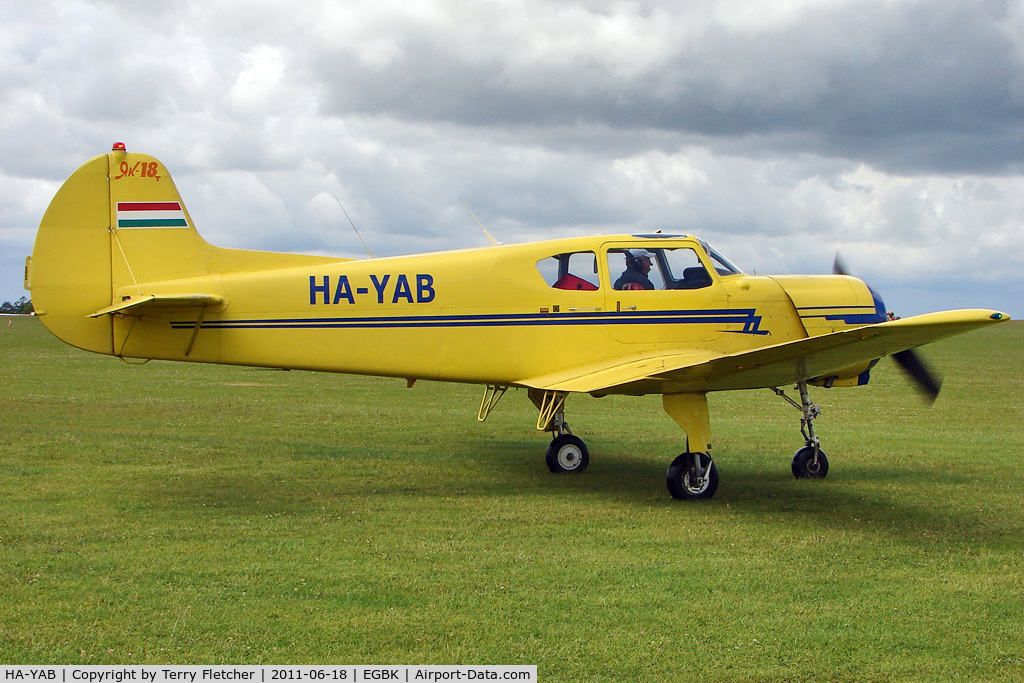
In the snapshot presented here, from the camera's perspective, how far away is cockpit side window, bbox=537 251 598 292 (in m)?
9.80

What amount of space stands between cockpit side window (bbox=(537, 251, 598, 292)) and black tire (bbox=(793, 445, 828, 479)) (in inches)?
128

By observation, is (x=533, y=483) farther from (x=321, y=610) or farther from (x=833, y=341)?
(x=321, y=610)

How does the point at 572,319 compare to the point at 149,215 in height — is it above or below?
below

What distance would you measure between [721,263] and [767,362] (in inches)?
85.1

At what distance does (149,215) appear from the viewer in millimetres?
9664

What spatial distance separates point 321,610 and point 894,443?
10.3 m

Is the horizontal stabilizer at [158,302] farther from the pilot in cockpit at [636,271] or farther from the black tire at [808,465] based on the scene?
the black tire at [808,465]

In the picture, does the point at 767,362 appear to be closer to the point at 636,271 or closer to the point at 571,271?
the point at 636,271

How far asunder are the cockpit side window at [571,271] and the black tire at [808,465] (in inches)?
128

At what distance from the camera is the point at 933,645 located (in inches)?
205

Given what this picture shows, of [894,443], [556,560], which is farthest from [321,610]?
[894,443]
